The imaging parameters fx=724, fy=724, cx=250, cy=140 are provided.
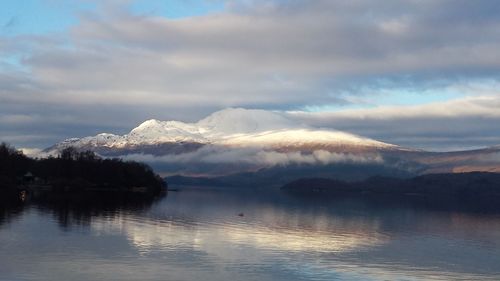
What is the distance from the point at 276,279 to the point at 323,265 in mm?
6295

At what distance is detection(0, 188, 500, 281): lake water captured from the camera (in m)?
36.4

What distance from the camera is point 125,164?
537 feet

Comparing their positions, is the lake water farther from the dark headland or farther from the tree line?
the tree line

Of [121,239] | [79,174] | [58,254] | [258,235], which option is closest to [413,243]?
[258,235]

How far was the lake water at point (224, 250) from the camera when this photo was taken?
120 feet

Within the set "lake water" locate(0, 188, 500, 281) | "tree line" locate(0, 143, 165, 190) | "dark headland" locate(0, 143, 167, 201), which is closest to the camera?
"lake water" locate(0, 188, 500, 281)

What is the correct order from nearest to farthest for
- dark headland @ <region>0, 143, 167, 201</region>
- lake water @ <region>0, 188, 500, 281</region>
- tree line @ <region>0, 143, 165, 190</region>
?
lake water @ <region>0, 188, 500, 281</region> → dark headland @ <region>0, 143, 167, 201</region> → tree line @ <region>0, 143, 165, 190</region>

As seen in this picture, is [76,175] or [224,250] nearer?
[224,250]

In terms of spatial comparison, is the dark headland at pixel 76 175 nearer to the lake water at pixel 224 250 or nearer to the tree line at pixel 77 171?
the tree line at pixel 77 171

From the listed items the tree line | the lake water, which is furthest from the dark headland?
the lake water

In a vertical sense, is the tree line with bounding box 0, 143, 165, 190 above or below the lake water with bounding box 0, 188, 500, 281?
above

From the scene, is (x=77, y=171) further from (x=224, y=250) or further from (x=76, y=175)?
(x=224, y=250)

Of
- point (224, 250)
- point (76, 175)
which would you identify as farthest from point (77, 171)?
point (224, 250)

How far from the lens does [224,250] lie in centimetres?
4562
